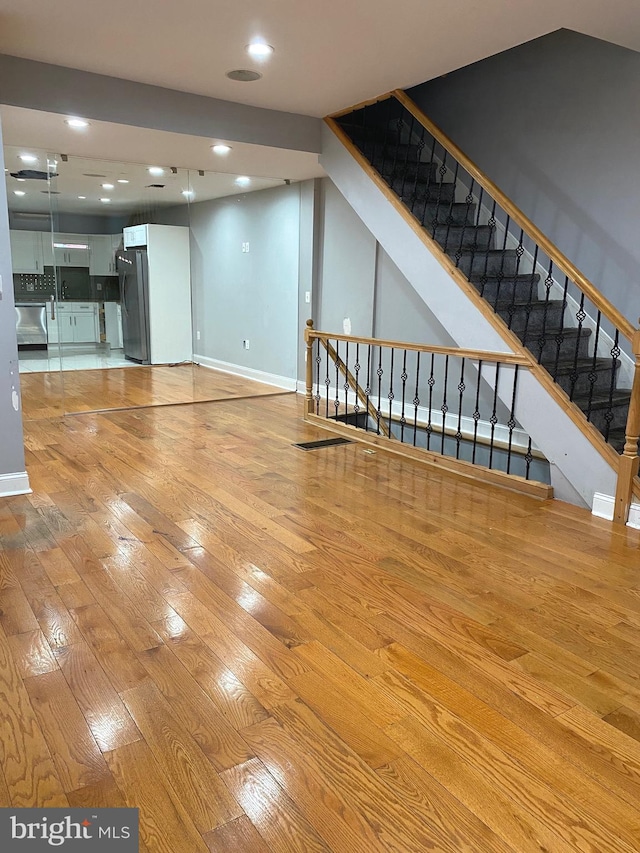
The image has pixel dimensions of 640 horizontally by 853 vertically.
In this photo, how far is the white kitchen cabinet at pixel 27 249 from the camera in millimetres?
8578

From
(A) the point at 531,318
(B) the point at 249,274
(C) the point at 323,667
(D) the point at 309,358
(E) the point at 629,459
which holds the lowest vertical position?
(C) the point at 323,667

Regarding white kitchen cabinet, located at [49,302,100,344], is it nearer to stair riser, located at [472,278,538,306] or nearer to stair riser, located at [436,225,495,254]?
stair riser, located at [436,225,495,254]

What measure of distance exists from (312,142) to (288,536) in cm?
390

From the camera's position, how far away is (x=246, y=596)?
268 centimetres

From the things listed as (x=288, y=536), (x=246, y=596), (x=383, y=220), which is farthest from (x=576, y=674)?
(x=383, y=220)

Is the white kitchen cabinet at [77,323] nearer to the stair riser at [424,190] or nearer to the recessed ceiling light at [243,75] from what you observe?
the recessed ceiling light at [243,75]

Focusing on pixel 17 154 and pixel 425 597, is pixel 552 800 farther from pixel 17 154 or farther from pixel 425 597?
pixel 17 154

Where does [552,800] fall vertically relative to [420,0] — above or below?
below

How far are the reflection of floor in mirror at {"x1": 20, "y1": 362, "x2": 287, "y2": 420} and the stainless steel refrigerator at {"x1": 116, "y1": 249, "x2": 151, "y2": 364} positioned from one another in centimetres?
22

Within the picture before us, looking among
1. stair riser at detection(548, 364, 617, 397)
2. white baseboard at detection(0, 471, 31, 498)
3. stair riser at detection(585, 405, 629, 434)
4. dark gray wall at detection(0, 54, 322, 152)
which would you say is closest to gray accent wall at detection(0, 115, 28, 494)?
white baseboard at detection(0, 471, 31, 498)

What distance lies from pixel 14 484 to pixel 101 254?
333 centimetres

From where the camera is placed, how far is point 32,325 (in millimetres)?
9891

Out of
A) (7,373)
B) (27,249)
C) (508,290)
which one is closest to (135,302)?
(27,249)

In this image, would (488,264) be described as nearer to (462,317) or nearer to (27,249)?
(462,317)
